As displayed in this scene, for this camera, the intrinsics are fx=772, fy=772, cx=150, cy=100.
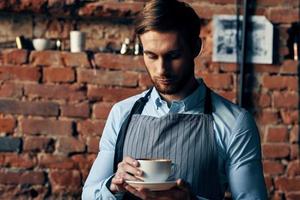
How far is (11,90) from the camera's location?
3.27m

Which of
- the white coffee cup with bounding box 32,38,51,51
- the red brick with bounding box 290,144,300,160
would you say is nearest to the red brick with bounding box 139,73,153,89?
the white coffee cup with bounding box 32,38,51,51

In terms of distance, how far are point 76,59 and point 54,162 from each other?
451 mm

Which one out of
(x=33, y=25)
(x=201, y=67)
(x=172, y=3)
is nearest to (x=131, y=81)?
(x=201, y=67)

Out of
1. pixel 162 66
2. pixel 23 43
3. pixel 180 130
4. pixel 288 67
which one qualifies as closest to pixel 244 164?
pixel 180 130

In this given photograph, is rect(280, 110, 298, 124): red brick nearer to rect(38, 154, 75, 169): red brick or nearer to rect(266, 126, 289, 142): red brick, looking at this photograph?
rect(266, 126, 289, 142): red brick

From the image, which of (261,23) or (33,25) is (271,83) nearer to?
(261,23)

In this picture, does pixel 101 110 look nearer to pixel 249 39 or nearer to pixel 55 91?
pixel 55 91

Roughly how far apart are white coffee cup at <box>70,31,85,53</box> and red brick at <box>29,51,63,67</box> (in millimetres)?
76

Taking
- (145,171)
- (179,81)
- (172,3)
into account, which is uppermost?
(172,3)

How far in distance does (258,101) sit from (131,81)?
1.83 ft

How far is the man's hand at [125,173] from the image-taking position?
1667mm

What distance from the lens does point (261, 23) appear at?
3.34m

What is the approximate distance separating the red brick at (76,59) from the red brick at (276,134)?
0.83 meters

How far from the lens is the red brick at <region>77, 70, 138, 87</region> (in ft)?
10.8
